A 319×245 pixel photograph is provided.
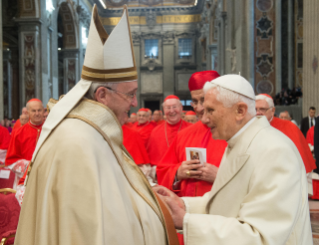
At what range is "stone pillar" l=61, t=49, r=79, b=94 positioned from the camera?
2170 cm

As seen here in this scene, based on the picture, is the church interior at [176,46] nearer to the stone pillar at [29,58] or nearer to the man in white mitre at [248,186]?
the stone pillar at [29,58]

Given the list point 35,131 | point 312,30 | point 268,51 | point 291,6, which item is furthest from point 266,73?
point 35,131

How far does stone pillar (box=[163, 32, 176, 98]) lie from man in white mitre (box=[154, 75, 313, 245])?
26358 mm

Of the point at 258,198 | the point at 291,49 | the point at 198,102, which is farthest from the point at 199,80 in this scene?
the point at 291,49

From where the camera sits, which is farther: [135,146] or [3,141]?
[3,141]

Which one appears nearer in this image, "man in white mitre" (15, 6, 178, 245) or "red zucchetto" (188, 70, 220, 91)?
"man in white mitre" (15, 6, 178, 245)

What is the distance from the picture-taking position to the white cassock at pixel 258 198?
4.97ft

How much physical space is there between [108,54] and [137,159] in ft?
12.9

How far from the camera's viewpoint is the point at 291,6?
14.1 meters

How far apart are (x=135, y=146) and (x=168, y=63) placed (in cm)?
2339

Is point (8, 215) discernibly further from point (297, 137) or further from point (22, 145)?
point (297, 137)

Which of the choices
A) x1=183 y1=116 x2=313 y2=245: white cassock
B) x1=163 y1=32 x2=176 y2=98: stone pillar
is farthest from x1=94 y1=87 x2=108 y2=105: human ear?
x1=163 y1=32 x2=176 y2=98: stone pillar

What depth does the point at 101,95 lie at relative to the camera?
1626 mm

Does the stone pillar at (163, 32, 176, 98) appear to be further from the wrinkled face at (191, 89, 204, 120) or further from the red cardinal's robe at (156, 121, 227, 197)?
the wrinkled face at (191, 89, 204, 120)
